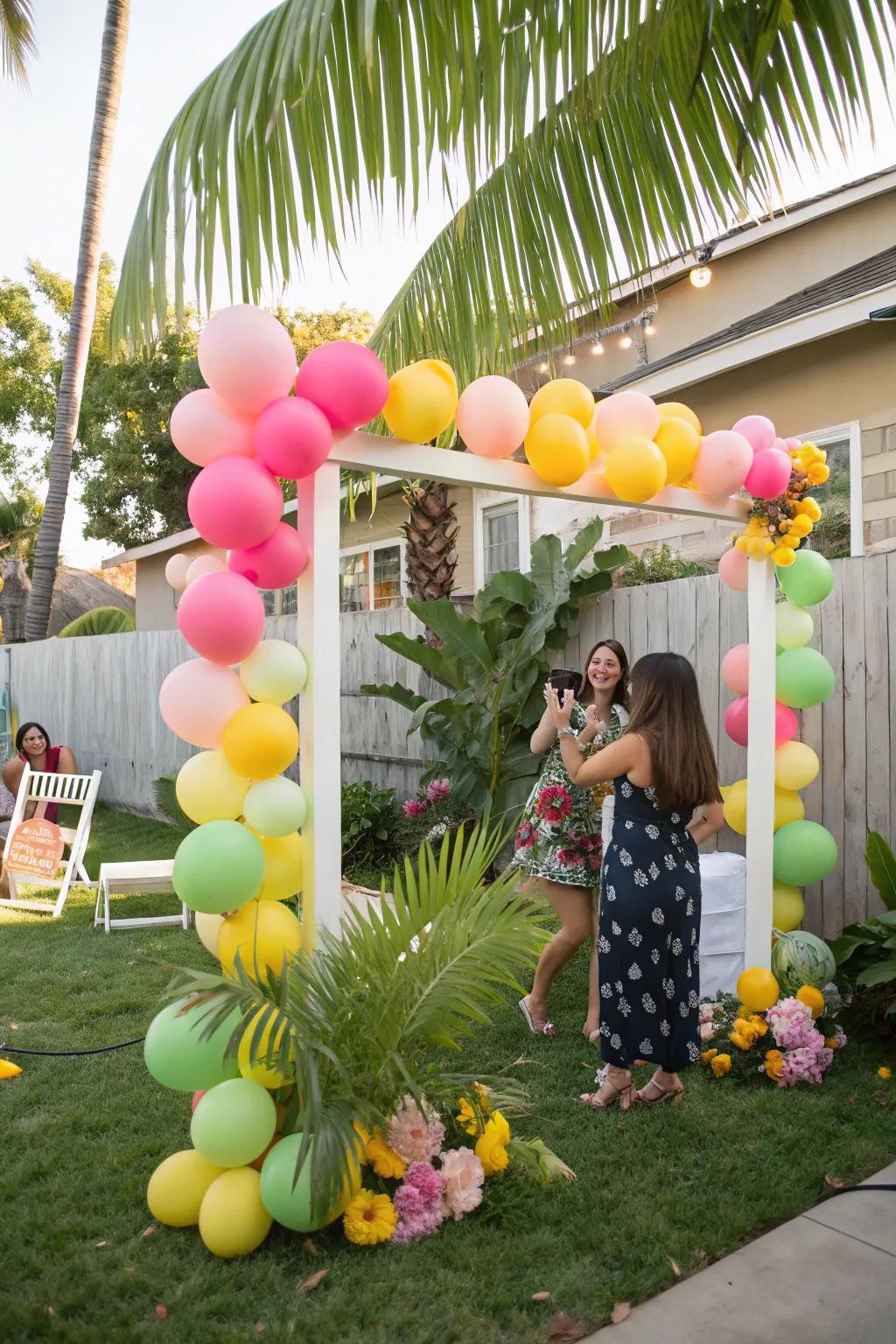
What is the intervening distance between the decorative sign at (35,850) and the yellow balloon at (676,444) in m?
5.47

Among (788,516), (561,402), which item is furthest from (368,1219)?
(788,516)

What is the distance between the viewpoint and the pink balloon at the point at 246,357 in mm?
2934

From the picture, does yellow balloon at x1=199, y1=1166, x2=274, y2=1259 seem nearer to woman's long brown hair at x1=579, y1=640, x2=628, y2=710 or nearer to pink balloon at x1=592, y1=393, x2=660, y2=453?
woman's long brown hair at x1=579, y1=640, x2=628, y2=710

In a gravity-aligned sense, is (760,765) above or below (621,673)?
below

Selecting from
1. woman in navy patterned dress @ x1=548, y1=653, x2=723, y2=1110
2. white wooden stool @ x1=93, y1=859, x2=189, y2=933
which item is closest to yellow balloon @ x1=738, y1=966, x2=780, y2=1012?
woman in navy patterned dress @ x1=548, y1=653, x2=723, y2=1110

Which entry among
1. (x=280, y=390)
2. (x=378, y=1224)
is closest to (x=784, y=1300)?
(x=378, y=1224)

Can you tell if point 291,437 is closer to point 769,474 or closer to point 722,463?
point 722,463

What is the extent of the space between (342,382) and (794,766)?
2859mm

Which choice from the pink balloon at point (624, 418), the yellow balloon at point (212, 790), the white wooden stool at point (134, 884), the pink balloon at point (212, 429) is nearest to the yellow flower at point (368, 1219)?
the yellow balloon at point (212, 790)

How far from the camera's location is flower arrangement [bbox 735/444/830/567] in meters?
4.39

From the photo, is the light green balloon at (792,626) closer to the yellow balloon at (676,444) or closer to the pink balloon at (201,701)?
the yellow balloon at (676,444)

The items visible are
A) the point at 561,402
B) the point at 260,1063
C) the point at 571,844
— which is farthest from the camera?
the point at 571,844

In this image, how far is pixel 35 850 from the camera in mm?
7426

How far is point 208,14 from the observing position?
5719 mm
